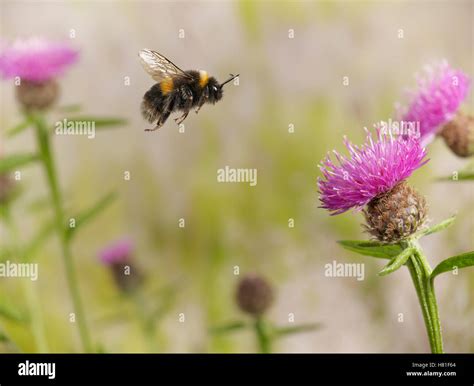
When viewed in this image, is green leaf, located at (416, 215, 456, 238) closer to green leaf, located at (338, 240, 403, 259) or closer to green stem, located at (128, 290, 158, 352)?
green leaf, located at (338, 240, 403, 259)

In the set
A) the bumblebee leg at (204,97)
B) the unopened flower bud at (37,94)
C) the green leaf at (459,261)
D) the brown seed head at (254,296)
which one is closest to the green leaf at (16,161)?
the unopened flower bud at (37,94)

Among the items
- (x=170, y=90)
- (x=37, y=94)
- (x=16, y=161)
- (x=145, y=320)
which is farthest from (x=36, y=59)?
(x=145, y=320)

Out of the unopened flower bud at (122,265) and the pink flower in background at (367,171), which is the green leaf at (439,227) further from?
the unopened flower bud at (122,265)

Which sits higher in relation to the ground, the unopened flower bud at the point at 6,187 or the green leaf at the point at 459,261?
the unopened flower bud at the point at 6,187

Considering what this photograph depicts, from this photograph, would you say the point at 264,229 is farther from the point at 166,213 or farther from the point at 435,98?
the point at 435,98

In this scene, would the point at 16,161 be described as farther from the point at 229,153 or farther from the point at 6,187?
the point at 229,153

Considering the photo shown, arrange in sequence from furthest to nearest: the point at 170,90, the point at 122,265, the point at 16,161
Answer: the point at 122,265 < the point at 16,161 < the point at 170,90
